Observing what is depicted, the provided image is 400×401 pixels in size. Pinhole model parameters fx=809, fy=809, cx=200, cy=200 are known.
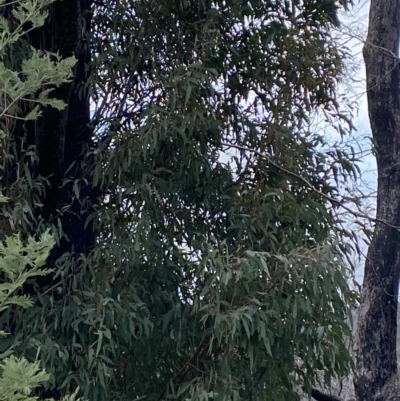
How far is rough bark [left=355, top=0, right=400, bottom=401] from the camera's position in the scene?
18.0 ft

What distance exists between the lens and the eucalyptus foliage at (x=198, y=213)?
3164 mm

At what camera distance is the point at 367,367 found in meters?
5.48

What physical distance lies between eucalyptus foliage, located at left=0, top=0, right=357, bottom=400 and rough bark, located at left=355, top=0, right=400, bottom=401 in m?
1.76

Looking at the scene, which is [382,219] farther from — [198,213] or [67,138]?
[67,138]

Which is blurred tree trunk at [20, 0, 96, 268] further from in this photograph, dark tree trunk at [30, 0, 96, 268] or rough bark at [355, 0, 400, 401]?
rough bark at [355, 0, 400, 401]

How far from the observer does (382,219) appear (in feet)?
18.3

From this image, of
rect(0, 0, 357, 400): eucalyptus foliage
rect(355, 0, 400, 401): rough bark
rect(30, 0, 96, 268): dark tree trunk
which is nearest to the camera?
rect(0, 0, 357, 400): eucalyptus foliage

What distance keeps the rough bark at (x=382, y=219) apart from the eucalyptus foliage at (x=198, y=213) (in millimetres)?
1755

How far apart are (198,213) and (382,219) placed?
2.35m

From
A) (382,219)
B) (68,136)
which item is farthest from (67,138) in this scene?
(382,219)

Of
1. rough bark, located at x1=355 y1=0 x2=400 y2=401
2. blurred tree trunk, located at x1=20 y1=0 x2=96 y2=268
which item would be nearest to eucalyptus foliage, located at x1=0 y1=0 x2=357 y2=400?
blurred tree trunk, located at x1=20 y1=0 x2=96 y2=268

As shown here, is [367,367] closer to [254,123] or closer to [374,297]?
[374,297]

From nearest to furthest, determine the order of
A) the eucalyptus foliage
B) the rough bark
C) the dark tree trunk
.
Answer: the eucalyptus foliage → the dark tree trunk → the rough bark

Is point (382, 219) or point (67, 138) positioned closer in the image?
point (67, 138)
